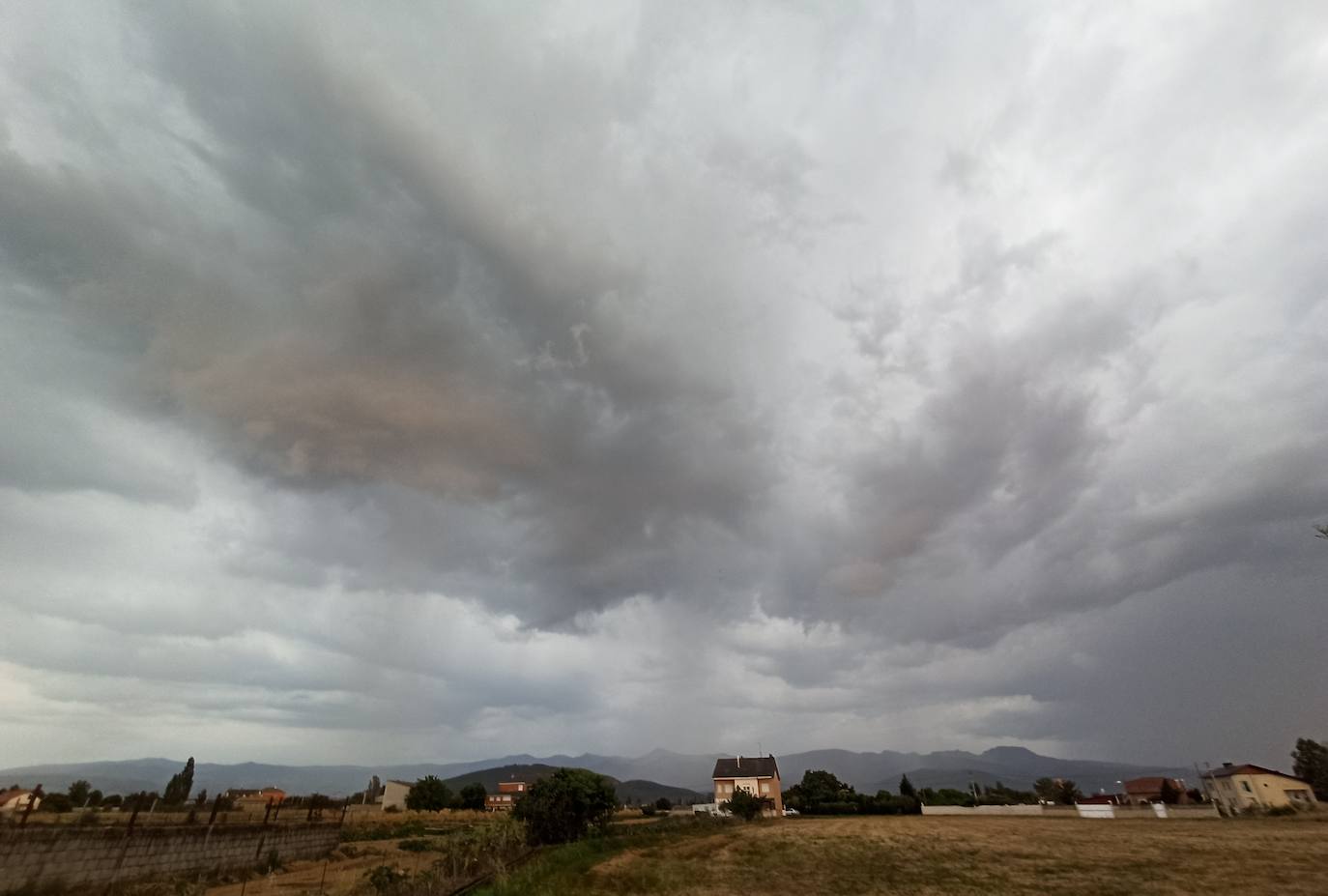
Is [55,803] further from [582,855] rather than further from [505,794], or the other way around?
[505,794]

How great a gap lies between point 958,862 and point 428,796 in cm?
8630

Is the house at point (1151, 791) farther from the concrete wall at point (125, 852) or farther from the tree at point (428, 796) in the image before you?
the concrete wall at point (125, 852)

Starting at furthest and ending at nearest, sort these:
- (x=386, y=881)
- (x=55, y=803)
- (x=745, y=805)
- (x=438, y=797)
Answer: (x=438, y=797) → (x=745, y=805) → (x=55, y=803) → (x=386, y=881)

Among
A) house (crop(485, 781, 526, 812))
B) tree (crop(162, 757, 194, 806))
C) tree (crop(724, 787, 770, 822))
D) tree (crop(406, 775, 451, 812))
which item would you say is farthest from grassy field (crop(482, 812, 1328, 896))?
house (crop(485, 781, 526, 812))

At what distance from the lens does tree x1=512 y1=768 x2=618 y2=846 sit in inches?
1884

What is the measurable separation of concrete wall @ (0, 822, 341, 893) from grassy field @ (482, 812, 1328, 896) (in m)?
16.9

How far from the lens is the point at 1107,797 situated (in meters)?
111

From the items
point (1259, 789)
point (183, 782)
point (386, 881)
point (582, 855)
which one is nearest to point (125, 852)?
point (386, 881)

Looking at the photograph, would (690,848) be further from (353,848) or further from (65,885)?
Result: (65,885)

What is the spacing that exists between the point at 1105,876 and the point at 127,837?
47128mm

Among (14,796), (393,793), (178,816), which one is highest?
(14,796)

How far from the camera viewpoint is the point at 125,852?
27766mm

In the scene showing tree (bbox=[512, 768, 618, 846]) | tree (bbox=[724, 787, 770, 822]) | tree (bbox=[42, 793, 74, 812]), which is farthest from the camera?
tree (bbox=[724, 787, 770, 822])

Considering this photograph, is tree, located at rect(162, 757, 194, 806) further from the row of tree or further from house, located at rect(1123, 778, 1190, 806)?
house, located at rect(1123, 778, 1190, 806)
